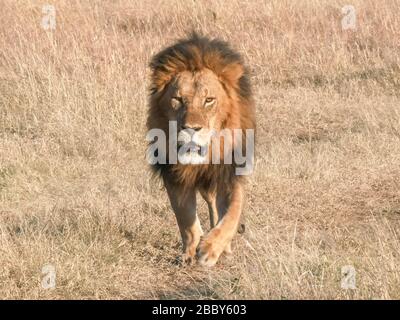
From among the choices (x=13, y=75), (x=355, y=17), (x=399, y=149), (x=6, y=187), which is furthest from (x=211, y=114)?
(x=355, y=17)

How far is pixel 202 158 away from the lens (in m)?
4.30

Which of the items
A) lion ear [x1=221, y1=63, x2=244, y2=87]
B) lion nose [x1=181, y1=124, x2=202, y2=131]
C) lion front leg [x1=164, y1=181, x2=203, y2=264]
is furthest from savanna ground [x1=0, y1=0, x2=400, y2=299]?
lion ear [x1=221, y1=63, x2=244, y2=87]

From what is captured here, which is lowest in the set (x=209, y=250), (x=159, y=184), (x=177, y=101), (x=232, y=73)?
(x=209, y=250)

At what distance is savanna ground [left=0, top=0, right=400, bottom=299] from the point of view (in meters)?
4.15

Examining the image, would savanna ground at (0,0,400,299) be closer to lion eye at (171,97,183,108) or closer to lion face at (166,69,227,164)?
lion face at (166,69,227,164)

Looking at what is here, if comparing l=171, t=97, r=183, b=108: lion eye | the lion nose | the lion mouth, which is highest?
l=171, t=97, r=183, b=108: lion eye

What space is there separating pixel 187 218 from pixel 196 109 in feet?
2.23

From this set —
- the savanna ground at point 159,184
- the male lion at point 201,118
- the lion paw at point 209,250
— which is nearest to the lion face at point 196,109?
the male lion at point 201,118

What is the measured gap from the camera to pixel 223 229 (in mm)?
4121

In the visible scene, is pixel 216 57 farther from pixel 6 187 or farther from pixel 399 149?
pixel 399 149

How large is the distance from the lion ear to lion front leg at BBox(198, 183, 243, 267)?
58cm

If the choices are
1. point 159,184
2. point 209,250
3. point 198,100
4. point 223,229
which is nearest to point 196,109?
point 198,100

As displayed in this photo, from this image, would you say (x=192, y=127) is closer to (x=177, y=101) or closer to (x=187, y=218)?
(x=177, y=101)

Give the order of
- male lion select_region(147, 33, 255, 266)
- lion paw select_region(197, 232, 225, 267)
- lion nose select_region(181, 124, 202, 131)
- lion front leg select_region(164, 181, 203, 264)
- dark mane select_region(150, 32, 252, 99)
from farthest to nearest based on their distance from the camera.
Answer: lion front leg select_region(164, 181, 203, 264) < dark mane select_region(150, 32, 252, 99) < male lion select_region(147, 33, 255, 266) < lion nose select_region(181, 124, 202, 131) < lion paw select_region(197, 232, 225, 267)
